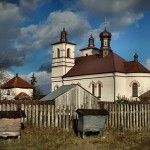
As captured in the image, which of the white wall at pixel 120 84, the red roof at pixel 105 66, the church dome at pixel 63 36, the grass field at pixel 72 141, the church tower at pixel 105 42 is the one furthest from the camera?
the church dome at pixel 63 36

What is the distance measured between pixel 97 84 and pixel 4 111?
4284 centimetres

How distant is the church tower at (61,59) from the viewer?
64500 mm

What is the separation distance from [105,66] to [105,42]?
679 centimetres

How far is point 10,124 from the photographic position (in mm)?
14742

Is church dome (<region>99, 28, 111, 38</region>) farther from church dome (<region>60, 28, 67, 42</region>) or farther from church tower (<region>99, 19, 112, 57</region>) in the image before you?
church dome (<region>60, 28, 67, 42</region>)

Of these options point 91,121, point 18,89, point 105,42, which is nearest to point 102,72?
point 105,42

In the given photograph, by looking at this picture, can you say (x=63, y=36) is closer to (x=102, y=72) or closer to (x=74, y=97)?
(x=102, y=72)

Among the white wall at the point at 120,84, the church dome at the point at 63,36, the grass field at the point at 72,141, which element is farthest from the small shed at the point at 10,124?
the church dome at the point at 63,36

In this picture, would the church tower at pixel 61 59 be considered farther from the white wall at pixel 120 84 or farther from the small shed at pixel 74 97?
the small shed at pixel 74 97

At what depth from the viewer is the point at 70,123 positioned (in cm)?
1720

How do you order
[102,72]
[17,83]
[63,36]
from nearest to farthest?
[102,72] < [17,83] < [63,36]

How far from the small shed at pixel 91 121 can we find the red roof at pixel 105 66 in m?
38.5

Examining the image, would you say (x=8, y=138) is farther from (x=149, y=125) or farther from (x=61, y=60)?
(x=61, y=60)

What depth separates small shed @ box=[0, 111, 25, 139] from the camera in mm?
14633
